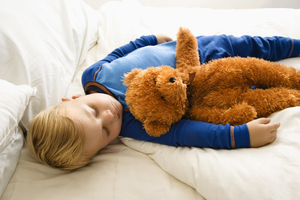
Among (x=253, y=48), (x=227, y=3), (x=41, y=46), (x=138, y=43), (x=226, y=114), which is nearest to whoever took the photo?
(x=226, y=114)

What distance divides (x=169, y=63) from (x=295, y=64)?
22.2 inches

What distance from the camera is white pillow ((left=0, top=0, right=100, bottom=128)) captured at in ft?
2.31

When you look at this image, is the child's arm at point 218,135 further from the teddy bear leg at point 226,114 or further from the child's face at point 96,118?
the child's face at point 96,118

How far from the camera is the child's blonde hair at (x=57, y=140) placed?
626 millimetres

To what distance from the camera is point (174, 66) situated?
0.87 metres

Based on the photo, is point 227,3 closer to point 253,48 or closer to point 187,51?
point 253,48

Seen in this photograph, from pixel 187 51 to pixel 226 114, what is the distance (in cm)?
32

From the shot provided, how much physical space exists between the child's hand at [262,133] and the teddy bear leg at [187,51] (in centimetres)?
33

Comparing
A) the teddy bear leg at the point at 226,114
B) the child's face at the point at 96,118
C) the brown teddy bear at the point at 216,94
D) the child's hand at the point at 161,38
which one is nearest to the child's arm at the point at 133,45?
the child's hand at the point at 161,38

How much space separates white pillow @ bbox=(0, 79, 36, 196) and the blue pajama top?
279 millimetres

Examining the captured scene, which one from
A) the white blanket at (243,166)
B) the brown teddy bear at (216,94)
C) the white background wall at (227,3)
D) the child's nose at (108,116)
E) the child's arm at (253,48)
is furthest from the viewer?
the white background wall at (227,3)

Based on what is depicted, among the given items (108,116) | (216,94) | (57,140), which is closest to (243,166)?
(216,94)

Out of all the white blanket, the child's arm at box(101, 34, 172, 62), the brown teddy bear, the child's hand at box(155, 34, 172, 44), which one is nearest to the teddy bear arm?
the brown teddy bear

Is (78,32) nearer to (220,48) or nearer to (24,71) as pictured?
(24,71)
